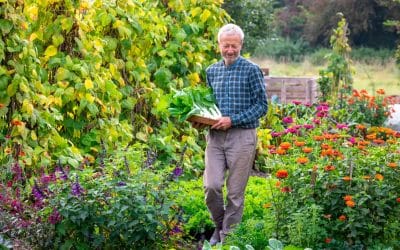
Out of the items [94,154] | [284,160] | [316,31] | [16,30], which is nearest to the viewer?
[284,160]

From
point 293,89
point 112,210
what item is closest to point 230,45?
point 112,210

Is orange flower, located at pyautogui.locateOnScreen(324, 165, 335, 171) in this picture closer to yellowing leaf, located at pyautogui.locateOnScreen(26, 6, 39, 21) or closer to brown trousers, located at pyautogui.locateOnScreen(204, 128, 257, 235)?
brown trousers, located at pyautogui.locateOnScreen(204, 128, 257, 235)

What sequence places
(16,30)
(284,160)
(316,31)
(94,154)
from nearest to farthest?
(284,160) < (16,30) < (94,154) < (316,31)

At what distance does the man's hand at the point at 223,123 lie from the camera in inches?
253

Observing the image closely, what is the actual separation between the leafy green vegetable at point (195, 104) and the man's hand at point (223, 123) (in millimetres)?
71

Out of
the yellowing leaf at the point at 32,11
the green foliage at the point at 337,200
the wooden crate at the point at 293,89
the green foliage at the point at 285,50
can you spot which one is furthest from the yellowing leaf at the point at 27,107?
the green foliage at the point at 285,50

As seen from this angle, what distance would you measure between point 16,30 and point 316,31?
1369 inches

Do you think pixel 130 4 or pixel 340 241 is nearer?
pixel 340 241

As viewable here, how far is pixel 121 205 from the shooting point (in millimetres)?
5715

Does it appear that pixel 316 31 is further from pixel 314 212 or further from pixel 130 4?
pixel 314 212

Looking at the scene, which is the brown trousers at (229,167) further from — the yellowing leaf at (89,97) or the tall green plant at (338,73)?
the tall green plant at (338,73)

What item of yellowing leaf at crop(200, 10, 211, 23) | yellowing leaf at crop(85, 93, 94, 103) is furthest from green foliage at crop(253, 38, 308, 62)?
yellowing leaf at crop(85, 93, 94, 103)

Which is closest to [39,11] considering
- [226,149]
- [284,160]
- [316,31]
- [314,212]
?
[226,149]

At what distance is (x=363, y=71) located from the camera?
3428 centimetres
